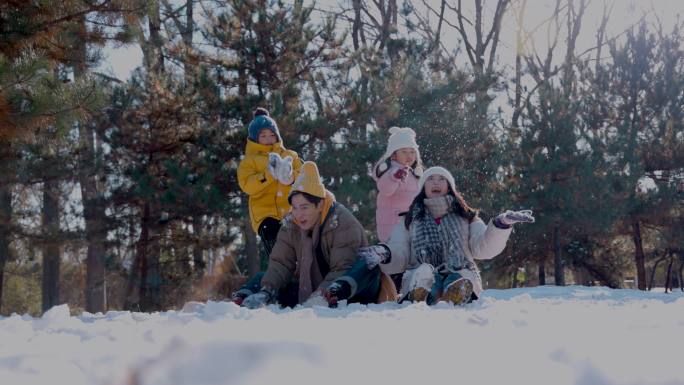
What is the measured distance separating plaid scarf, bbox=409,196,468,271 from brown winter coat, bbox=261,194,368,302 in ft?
0.95

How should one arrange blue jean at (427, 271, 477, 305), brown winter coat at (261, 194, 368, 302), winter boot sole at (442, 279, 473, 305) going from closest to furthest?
winter boot sole at (442, 279, 473, 305) < blue jean at (427, 271, 477, 305) < brown winter coat at (261, 194, 368, 302)

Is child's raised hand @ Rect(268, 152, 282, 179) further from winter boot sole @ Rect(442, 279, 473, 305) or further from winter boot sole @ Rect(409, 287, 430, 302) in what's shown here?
winter boot sole @ Rect(442, 279, 473, 305)

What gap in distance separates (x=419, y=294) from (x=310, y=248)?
0.71 metres

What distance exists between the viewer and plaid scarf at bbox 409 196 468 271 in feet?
13.3

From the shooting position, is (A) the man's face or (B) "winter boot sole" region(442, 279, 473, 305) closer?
(B) "winter boot sole" region(442, 279, 473, 305)

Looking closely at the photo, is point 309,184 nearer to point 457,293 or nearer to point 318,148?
point 457,293

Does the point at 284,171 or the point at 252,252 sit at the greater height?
the point at 284,171

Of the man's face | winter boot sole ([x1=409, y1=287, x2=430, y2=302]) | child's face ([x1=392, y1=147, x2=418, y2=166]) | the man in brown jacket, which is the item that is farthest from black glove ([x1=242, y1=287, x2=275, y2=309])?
child's face ([x1=392, y1=147, x2=418, y2=166])

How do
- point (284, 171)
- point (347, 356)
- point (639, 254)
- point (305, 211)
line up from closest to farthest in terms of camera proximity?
point (347, 356) < point (305, 211) < point (284, 171) < point (639, 254)

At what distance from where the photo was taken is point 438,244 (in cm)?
410

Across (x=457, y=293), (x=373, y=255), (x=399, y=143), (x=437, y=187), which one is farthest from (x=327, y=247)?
(x=399, y=143)

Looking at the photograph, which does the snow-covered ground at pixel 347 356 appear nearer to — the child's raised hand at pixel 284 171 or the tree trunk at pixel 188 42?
the child's raised hand at pixel 284 171

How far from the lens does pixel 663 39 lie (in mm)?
15055

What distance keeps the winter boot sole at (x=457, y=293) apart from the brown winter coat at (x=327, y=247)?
1.95 ft
